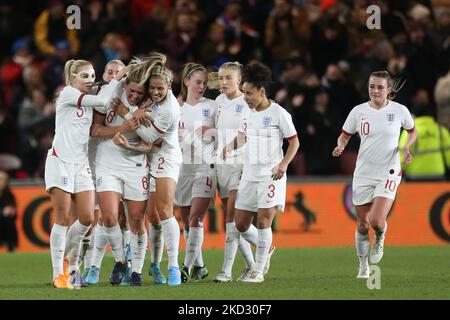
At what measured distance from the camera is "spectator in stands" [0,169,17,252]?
57.2ft

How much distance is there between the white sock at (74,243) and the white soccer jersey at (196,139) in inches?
69.6

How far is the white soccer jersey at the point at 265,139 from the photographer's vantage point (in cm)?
1213

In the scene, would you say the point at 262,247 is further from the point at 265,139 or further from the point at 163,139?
the point at 163,139

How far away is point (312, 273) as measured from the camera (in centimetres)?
1334

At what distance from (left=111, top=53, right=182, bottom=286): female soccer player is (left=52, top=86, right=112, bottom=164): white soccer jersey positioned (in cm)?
39

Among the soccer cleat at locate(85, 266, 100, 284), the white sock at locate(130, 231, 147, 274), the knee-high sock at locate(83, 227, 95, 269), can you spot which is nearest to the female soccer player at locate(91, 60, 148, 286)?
the white sock at locate(130, 231, 147, 274)

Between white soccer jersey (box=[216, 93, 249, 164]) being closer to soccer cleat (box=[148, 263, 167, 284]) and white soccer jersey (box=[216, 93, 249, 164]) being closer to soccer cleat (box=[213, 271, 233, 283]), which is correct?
soccer cleat (box=[213, 271, 233, 283])

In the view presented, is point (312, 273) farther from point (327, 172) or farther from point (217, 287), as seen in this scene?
point (327, 172)

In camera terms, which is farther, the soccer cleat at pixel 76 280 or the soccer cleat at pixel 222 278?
the soccer cleat at pixel 222 278

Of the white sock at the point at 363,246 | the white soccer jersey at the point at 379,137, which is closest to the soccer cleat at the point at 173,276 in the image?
the white sock at the point at 363,246

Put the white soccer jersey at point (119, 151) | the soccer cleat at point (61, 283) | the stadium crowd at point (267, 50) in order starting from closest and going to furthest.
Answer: the soccer cleat at point (61, 283), the white soccer jersey at point (119, 151), the stadium crowd at point (267, 50)

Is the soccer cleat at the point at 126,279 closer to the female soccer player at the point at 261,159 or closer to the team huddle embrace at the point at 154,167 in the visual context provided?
the team huddle embrace at the point at 154,167

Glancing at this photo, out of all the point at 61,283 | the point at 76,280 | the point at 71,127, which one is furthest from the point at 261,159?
the point at 61,283
